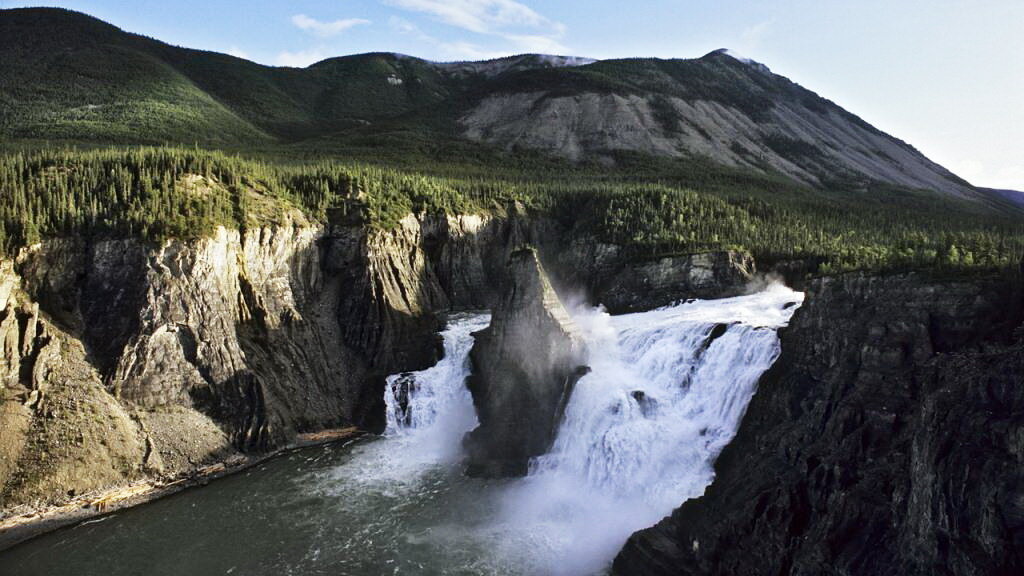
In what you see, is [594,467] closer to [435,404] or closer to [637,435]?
[637,435]

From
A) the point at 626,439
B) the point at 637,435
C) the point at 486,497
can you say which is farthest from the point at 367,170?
the point at 637,435

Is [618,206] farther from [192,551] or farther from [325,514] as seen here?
[192,551]

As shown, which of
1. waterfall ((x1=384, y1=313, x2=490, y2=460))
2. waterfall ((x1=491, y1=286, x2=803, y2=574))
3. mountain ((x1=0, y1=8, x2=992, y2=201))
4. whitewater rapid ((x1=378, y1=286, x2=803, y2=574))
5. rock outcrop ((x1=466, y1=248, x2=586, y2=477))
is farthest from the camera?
mountain ((x1=0, y1=8, x2=992, y2=201))

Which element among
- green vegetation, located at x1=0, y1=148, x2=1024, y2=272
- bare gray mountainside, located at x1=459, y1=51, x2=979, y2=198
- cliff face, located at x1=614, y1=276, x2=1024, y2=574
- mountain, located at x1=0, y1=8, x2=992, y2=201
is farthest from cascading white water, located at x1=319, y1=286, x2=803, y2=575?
bare gray mountainside, located at x1=459, y1=51, x2=979, y2=198

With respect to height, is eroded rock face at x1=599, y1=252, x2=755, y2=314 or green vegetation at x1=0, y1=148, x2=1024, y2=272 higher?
green vegetation at x1=0, y1=148, x2=1024, y2=272

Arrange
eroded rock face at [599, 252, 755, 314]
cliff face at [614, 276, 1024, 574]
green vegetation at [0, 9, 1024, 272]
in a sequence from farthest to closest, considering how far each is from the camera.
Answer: eroded rock face at [599, 252, 755, 314] < green vegetation at [0, 9, 1024, 272] < cliff face at [614, 276, 1024, 574]

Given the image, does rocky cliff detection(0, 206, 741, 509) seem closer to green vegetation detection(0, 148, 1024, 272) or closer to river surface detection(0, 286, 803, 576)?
green vegetation detection(0, 148, 1024, 272)

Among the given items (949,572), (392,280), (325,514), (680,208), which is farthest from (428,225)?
(949,572)
